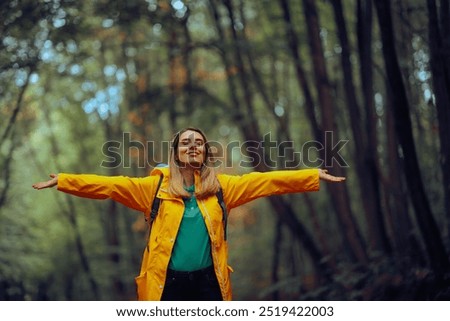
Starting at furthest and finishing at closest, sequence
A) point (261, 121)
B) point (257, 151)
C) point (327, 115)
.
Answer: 1. point (261, 121)
2. point (257, 151)
3. point (327, 115)

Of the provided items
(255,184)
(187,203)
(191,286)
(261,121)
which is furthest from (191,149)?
(261,121)

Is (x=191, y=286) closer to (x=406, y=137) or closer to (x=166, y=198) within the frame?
(x=166, y=198)

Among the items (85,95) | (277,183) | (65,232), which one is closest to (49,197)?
(65,232)

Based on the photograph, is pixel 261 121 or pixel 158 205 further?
pixel 261 121

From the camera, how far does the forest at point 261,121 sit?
25.1 ft

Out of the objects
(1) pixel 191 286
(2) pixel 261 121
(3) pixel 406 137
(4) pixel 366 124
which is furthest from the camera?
(2) pixel 261 121

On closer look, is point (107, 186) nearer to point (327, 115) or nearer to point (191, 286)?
point (191, 286)

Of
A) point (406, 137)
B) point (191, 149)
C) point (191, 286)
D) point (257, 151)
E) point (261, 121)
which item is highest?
point (261, 121)

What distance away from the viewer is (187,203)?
4238mm

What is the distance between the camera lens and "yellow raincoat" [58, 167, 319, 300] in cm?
413

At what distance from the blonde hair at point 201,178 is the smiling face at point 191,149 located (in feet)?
0.09

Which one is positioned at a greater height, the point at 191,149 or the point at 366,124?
the point at 366,124

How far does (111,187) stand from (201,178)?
51cm

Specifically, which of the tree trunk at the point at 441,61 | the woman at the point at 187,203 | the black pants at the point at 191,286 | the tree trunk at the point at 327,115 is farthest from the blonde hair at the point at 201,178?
the tree trunk at the point at 327,115
